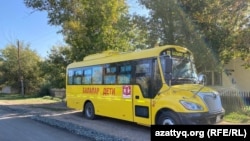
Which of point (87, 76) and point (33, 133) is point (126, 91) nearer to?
point (87, 76)

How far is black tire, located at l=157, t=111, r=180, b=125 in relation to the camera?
9.20 m

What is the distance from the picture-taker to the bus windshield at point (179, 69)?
384 inches

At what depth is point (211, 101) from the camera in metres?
9.57

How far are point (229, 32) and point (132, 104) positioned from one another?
7739 mm

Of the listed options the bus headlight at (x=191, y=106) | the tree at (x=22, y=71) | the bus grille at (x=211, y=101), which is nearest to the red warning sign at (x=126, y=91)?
the bus headlight at (x=191, y=106)

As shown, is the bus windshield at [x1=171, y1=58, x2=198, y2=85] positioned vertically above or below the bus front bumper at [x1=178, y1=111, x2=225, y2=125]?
above

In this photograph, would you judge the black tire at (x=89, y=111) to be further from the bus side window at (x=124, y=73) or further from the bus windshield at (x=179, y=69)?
the bus windshield at (x=179, y=69)

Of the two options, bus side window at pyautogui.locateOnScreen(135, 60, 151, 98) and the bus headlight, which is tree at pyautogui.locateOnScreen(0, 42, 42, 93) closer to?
bus side window at pyautogui.locateOnScreen(135, 60, 151, 98)

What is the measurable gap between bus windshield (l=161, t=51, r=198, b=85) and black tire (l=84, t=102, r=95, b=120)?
5.43 metres

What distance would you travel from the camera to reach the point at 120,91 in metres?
12.1

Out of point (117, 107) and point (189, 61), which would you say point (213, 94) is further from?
point (117, 107)

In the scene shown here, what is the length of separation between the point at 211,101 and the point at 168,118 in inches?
58.1

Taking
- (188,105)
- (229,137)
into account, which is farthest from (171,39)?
(229,137)

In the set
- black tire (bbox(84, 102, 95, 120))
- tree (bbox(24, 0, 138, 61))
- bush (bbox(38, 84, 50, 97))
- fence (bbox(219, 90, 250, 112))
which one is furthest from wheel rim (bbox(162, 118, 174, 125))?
bush (bbox(38, 84, 50, 97))
